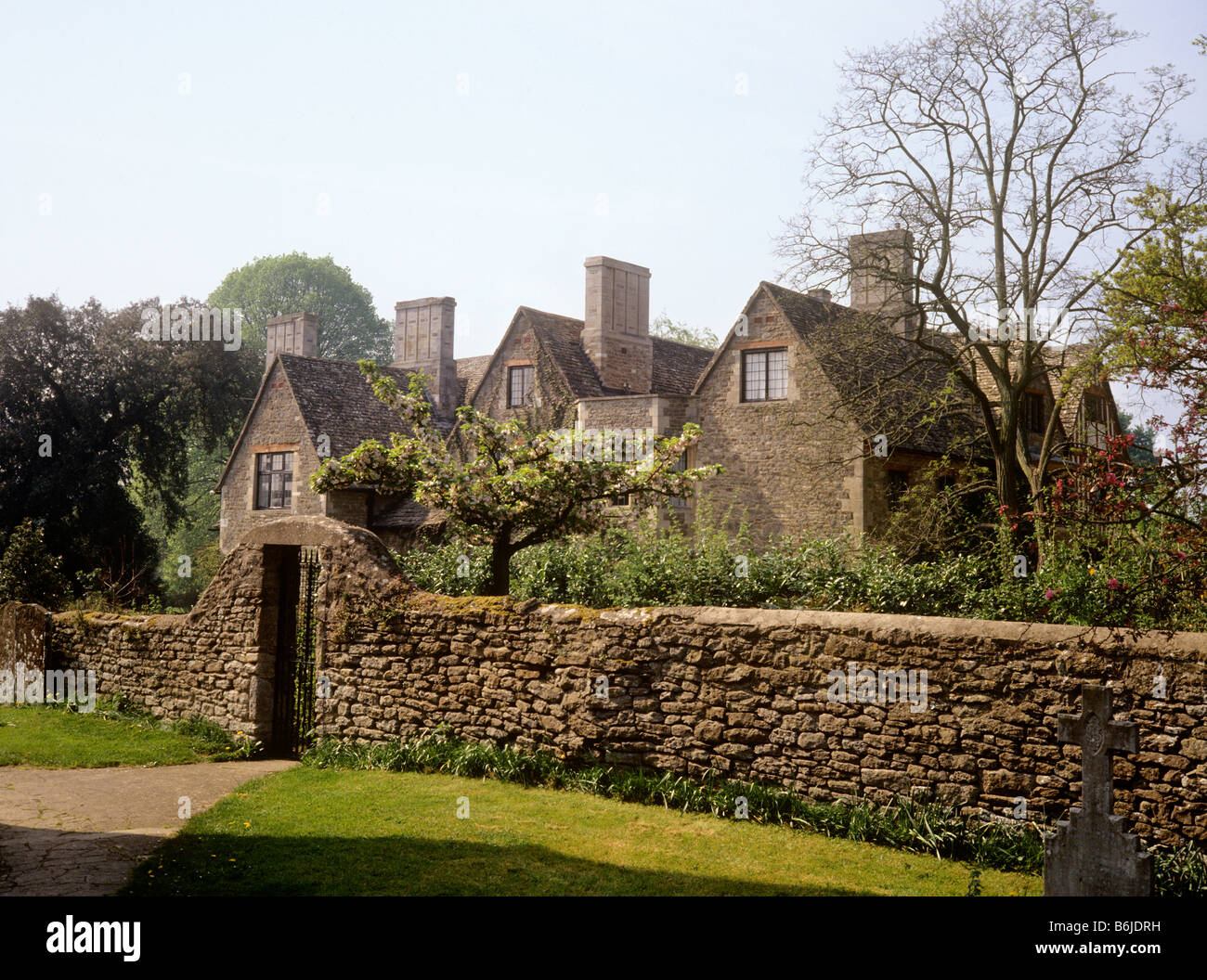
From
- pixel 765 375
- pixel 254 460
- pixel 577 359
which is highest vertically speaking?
pixel 577 359

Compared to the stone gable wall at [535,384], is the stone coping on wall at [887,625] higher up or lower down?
Result: lower down

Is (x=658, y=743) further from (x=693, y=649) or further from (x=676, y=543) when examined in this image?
(x=676, y=543)

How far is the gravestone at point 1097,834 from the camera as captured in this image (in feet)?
17.7

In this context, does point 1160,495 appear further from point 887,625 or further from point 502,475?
point 502,475

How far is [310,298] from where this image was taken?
2306 inches

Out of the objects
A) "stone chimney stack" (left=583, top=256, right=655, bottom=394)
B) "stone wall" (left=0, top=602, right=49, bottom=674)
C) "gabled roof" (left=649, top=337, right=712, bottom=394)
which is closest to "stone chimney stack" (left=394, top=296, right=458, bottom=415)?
"stone chimney stack" (left=583, top=256, right=655, bottom=394)

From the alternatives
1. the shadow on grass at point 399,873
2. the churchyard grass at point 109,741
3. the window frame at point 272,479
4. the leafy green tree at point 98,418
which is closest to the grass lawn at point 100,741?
the churchyard grass at point 109,741

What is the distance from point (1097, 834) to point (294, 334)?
3418 cm

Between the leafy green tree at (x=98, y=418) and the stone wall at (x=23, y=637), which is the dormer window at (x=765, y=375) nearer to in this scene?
the stone wall at (x=23, y=637)

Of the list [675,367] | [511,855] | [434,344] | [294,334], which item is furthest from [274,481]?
[511,855]

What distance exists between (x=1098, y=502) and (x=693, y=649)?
3.49m

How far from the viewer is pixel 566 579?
46.6 feet

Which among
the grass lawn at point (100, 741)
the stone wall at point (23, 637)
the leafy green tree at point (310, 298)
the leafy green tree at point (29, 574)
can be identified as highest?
the leafy green tree at point (310, 298)

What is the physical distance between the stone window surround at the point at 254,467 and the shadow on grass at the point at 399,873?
23.2 meters
